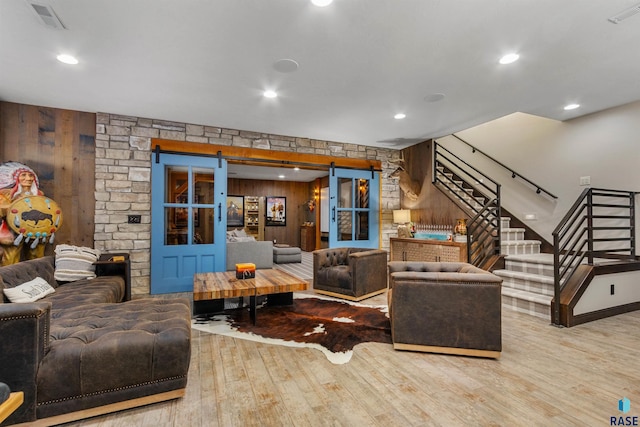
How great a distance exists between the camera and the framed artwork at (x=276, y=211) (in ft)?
37.1

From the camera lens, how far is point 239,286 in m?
3.33

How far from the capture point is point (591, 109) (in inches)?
172

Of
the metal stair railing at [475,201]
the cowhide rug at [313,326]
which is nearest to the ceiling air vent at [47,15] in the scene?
the cowhide rug at [313,326]

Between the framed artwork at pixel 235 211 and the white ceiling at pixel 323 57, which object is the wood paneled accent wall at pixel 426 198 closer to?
the white ceiling at pixel 323 57

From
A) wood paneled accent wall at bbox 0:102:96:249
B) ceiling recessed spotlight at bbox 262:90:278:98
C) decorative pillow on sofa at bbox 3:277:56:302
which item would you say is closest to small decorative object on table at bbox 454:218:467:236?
ceiling recessed spotlight at bbox 262:90:278:98

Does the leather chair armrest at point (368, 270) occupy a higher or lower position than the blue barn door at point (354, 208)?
lower

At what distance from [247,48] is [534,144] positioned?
5.13 meters

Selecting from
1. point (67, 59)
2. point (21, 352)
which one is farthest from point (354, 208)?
point (21, 352)

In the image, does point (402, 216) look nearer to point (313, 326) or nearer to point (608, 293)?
point (608, 293)

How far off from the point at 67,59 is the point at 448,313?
4336 mm

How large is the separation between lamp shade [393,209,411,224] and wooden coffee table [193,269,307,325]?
10.1 feet

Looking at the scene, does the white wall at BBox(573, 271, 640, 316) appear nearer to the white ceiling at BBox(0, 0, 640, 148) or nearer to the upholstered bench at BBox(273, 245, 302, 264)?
the white ceiling at BBox(0, 0, 640, 148)

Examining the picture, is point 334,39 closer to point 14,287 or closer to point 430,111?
point 430,111

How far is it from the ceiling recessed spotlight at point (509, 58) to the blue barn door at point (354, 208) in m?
3.53
